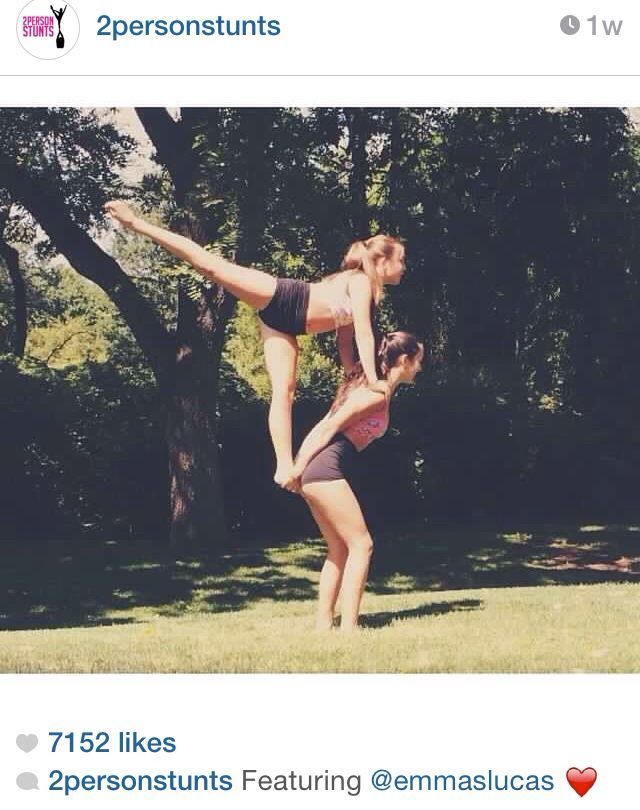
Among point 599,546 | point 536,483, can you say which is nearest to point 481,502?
point 536,483

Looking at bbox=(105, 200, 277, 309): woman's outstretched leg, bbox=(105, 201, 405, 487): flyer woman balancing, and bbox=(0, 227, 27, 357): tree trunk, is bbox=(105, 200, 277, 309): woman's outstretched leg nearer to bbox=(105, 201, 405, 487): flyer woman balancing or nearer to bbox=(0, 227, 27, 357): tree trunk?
bbox=(105, 201, 405, 487): flyer woman balancing

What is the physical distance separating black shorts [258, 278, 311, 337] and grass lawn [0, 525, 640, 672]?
2027mm

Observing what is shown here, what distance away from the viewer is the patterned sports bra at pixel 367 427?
6.39 metres

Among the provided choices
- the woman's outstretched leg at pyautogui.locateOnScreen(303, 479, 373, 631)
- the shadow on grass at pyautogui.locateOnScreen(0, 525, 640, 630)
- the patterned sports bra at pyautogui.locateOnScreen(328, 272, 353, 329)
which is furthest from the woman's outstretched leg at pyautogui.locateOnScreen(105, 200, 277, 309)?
the shadow on grass at pyautogui.locateOnScreen(0, 525, 640, 630)

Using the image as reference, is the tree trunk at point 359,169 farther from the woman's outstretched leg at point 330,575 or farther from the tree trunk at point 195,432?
the woman's outstretched leg at point 330,575

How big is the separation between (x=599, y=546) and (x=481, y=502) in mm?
2226

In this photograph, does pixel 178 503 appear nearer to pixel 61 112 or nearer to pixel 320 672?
pixel 61 112

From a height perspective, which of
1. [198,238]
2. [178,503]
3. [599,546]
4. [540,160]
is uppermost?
[540,160]

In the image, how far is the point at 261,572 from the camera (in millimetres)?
12445

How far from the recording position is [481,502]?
16.2m
